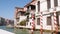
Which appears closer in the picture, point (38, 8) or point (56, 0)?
point (56, 0)

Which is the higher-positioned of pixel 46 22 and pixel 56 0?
pixel 56 0

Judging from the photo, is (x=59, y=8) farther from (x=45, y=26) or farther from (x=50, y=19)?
(x=45, y=26)

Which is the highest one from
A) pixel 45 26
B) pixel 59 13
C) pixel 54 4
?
pixel 54 4

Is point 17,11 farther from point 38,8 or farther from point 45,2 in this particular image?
point 45,2

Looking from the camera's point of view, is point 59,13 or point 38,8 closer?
point 59,13

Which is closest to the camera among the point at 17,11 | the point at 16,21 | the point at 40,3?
the point at 40,3

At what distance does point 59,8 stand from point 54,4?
1531mm

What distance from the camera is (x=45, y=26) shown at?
50.3 ft

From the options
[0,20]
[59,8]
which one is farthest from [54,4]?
[0,20]

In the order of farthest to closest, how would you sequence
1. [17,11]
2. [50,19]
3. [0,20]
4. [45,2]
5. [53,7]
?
[0,20]
[17,11]
[45,2]
[50,19]
[53,7]

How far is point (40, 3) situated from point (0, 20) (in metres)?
92.8

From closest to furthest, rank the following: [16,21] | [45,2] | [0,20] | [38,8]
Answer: [45,2] < [38,8] < [16,21] < [0,20]

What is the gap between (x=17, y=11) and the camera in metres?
38.2

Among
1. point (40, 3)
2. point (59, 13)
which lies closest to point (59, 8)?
point (59, 13)
